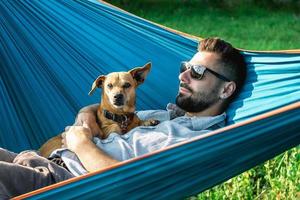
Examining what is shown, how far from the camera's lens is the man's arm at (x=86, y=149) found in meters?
2.78

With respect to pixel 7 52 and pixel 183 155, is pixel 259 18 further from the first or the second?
pixel 183 155

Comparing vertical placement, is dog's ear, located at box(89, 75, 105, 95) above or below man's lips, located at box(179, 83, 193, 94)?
below

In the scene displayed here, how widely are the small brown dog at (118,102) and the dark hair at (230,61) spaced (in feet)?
1.09

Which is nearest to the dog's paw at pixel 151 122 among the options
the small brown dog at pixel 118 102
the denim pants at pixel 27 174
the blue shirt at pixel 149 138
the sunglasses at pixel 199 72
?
the small brown dog at pixel 118 102

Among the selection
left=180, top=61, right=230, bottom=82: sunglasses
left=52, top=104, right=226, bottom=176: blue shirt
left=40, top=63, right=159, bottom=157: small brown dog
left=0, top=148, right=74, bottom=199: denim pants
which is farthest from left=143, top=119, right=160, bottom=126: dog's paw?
left=0, top=148, right=74, bottom=199: denim pants

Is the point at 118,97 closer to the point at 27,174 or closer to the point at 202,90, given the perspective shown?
the point at 202,90

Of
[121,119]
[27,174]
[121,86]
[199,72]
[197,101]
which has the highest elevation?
[199,72]

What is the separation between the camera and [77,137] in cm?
297

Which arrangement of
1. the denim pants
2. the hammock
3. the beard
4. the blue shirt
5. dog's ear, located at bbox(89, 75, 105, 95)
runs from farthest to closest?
the hammock, dog's ear, located at bbox(89, 75, 105, 95), the beard, the blue shirt, the denim pants

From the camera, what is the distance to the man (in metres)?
2.77

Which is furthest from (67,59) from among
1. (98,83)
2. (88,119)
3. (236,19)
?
(236,19)

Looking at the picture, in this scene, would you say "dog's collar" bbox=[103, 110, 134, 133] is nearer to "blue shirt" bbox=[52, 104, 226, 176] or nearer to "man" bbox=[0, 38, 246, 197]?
"man" bbox=[0, 38, 246, 197]

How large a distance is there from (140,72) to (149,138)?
538mm

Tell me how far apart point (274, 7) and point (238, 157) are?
8.39 metres
